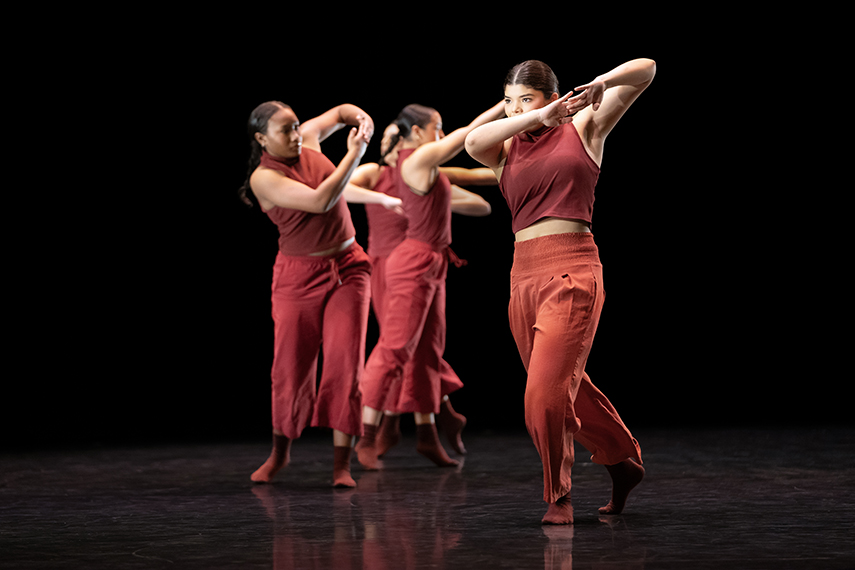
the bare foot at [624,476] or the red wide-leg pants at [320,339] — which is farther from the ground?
the red wide-leg pants at [320,339]

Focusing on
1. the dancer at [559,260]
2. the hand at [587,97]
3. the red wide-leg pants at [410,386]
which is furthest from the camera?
the red wide-leg pants at [410,386]

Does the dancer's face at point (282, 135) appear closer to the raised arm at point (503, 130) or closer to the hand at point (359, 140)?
the hand at point (359, 140)

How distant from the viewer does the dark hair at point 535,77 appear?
257 centimetres

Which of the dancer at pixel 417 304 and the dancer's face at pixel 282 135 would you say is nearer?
the dancer's face at pixel 282 135

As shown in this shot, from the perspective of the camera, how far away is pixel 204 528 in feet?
8.55

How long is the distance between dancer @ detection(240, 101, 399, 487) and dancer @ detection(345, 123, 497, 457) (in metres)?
0.54

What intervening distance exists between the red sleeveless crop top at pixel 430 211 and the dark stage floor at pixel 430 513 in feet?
3.20

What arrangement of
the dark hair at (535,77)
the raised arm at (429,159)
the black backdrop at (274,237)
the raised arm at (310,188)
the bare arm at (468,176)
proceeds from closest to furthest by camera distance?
the dark hair at (535,77)
the raised arm at (310,188)
the raised arm at (429,159)
the bare arm at (468,176)
the black backdrop at (274,237)

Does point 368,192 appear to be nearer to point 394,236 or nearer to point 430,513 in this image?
point 394,236

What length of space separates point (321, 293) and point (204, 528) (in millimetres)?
1138

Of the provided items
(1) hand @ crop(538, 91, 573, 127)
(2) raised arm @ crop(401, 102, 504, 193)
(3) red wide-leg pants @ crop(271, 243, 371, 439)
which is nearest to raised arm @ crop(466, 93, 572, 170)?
(1) hand @ crop(538, 91, 573, 127)

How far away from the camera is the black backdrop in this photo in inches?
240

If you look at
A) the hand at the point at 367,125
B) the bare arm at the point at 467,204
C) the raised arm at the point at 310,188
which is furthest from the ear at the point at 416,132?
the raised arm at the point at 310,188

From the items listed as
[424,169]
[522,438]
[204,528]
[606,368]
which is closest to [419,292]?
[424,169]
